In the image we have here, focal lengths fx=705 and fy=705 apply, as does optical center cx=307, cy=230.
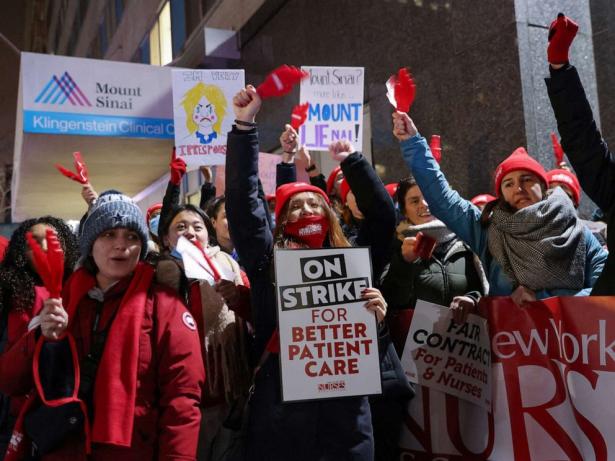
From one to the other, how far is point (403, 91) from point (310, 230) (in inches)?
40.8

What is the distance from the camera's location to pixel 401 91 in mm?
3592

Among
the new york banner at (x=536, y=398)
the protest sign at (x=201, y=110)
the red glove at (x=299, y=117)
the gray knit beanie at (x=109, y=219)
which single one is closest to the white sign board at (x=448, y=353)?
the new york banner at (x=536, y=398)

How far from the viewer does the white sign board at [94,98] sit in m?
8.70

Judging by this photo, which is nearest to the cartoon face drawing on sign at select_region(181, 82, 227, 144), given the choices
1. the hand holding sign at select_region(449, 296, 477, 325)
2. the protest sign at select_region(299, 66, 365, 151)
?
the protest sign at select_region(299, 66, 365, 151)

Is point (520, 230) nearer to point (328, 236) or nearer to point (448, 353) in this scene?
point (448, 353)

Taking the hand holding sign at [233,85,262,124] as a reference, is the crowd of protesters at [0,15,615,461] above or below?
below

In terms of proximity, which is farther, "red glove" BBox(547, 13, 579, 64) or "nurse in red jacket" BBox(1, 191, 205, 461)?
"red glove" BBox(547, 13, 579, 64)

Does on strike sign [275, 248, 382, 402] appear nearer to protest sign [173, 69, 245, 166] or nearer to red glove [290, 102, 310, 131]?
red glove [290, 102, 310, 131]

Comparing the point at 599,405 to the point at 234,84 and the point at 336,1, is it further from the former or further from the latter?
the point at 336,1

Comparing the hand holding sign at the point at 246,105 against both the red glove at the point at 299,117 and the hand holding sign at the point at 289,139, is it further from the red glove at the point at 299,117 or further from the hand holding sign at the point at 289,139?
the red glove at the point at 299,117

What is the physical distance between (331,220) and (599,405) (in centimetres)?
142

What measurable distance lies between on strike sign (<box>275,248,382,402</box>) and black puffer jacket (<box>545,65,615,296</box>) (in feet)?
3.16

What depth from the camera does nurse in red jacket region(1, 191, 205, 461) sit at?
7.74ft

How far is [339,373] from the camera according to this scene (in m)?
2.79
